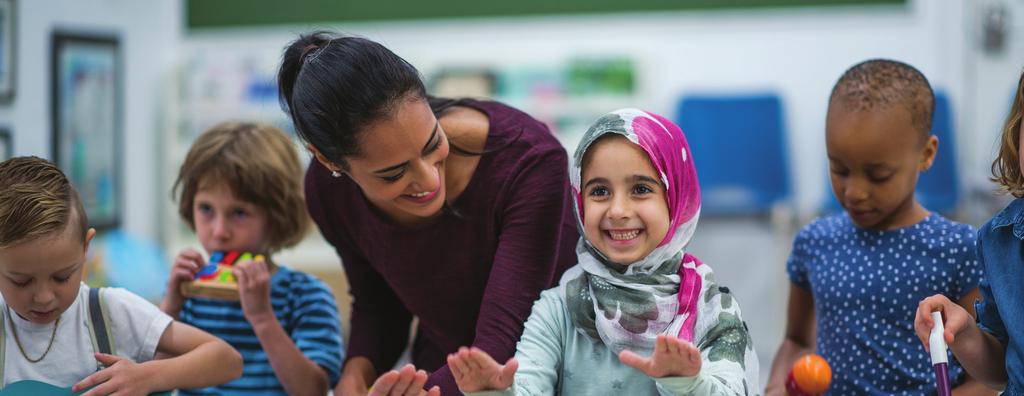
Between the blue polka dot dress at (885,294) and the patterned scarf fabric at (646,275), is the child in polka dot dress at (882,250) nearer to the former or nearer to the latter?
the blue polka dot dress at (885,294)

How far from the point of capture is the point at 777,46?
5.90 metres

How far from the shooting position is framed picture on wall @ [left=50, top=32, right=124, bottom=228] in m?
5.40

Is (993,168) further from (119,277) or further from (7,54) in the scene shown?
(7,54)

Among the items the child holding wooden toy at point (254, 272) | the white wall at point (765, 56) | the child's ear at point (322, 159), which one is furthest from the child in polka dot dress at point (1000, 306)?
the white wall at point (765, 56)

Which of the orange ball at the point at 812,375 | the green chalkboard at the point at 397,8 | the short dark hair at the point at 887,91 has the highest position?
the green chalkboard at the point at 397,8

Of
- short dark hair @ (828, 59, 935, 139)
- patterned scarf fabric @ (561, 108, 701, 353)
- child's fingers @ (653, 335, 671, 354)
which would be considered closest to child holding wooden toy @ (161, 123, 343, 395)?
patterned scarf fabric @ (561, 108, 701, 353)

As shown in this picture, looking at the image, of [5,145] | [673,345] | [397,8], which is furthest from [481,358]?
[397,8]

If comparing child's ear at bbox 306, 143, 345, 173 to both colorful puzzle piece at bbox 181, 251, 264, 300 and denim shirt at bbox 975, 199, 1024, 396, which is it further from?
denim shirt at bbox 975, 199, 1024, 396

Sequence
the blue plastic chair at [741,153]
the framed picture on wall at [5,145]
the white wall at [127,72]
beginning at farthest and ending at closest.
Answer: the blue plastic chair at [741,153], the white wall at [127,72], the framed picture on wall at [5,145]

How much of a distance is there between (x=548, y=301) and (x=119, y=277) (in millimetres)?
3547

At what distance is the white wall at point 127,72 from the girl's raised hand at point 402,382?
433cm

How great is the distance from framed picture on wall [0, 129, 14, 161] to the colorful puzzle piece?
3.46 m

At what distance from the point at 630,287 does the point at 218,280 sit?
865mm

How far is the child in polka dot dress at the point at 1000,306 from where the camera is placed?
1.42 m
